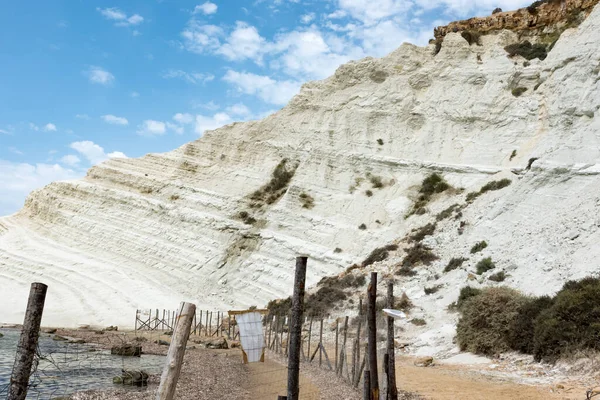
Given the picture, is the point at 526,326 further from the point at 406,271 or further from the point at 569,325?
the point at 406,271

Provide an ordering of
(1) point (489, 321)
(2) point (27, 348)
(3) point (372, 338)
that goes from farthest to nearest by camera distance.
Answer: (1) point (489, 321), (3) point (372, 338), (2) point (27, 348)

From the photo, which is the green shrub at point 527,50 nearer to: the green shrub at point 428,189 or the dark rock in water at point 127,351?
the green shrub at point 428,189

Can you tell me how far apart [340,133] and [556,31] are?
60.9 ft

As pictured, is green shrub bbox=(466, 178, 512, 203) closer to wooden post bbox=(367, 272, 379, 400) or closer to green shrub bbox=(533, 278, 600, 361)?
green shrub bbox=(533, 278, 600, 361)

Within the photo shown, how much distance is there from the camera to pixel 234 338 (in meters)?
26.8

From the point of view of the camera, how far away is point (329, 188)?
119ft

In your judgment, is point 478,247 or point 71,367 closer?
point 71,367

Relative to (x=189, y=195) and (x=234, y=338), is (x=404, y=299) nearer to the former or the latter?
(x=234, y=338)

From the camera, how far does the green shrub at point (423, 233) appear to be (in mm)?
27658

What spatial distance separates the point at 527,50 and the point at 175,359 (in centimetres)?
3898

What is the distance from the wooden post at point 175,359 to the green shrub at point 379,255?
71.9 ft

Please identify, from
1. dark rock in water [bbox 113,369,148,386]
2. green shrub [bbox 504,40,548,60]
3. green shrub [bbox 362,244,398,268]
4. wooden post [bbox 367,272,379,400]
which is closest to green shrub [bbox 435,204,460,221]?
green shrub [bbox 362,244,398,268]

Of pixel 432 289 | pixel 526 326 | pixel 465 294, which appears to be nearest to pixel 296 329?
pixel 526 326

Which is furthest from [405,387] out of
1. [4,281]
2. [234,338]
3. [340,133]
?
[4,281]
